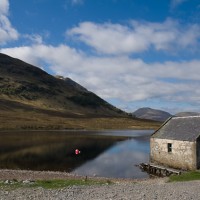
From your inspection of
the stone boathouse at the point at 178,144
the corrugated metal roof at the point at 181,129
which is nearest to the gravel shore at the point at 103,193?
the stone boathouse at the point at 178,144

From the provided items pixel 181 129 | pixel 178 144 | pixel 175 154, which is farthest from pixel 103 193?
pixel 181 129

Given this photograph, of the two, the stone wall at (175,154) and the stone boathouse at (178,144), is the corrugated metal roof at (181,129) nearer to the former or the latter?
the stone boathouse at (178,144)

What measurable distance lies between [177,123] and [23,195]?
30.5 meters

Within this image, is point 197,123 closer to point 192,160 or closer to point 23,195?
point 192,160

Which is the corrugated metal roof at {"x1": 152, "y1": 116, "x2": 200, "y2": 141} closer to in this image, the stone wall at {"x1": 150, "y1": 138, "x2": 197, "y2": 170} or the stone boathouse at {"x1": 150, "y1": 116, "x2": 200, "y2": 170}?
the stone boathouse at {"x1": 150, "y1": 116, "x2": 200, "y2": 170}

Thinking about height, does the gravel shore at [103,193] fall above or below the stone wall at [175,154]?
below

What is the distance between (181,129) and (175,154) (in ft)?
11.8

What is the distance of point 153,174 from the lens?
45062mm

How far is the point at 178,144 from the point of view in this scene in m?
43.0

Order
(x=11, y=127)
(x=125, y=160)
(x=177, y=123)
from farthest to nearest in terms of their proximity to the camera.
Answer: (x=11, y=127)
(x=125, y=160)
(x=177, y=123)

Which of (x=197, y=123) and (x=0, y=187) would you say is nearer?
(x=0, y=187)

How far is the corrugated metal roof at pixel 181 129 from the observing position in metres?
42.1

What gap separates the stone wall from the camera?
40812mm

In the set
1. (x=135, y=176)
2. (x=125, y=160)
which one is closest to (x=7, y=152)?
(x=125, y=160)
